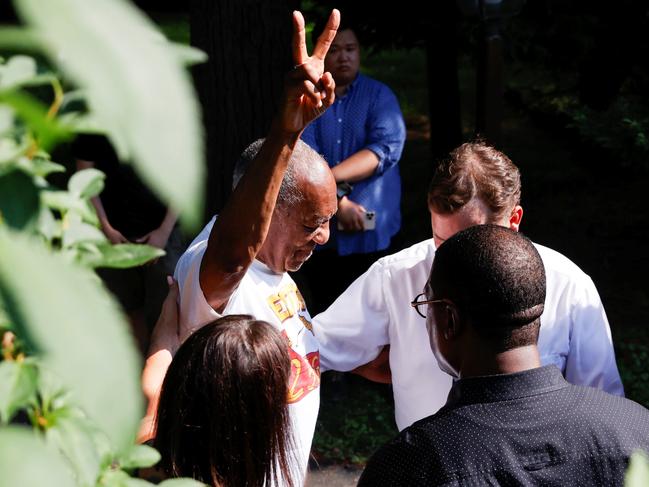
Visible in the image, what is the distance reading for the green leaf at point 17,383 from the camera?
2.50 feet

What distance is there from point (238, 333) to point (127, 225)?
307cm

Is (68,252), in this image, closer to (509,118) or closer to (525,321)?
(525,321)

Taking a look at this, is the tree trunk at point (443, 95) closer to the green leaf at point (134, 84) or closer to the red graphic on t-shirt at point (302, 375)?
the red graphic on t-shirt at point (302, 375)

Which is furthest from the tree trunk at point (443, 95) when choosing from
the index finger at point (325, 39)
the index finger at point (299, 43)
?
the index finger at point (299, 43)

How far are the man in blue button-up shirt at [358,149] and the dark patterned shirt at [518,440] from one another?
298 cm

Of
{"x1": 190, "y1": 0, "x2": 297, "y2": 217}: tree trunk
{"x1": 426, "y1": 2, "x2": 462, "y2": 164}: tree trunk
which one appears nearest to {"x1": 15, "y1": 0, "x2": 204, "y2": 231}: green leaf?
{"x1": 190, "y1": 0, "x2": 297, "y2": 217}: tree trunk

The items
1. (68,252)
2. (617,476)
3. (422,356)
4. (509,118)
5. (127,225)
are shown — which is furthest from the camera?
(509,118)

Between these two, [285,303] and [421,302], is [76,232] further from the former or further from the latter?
[285,303]

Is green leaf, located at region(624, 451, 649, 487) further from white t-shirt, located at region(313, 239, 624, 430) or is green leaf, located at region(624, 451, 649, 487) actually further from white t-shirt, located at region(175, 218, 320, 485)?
white t-shirt, located at region(313, 239, 624, 430)

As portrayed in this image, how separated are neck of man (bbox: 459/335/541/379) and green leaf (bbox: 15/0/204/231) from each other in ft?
5.95

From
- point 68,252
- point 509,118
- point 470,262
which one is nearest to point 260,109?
point 470,262

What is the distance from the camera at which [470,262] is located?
7.66 feet

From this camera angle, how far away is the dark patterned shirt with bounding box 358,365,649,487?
81.7 inches

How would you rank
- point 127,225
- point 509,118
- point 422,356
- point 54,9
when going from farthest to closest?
point 509,118, point 127,225, point 422,356, point 54,9
